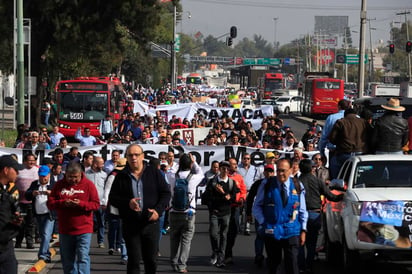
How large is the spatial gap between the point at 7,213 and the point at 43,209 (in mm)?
5705

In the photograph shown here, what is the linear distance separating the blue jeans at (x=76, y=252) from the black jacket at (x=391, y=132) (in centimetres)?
601

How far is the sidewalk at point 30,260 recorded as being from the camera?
1356cm

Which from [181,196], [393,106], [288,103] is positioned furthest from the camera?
[288,103]

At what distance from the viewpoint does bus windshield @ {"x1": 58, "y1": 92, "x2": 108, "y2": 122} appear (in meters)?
41.7

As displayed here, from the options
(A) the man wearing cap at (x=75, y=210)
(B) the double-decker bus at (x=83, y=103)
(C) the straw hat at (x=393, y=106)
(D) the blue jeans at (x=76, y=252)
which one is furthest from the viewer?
(B) the double-decker bus at (x=83, y=103)

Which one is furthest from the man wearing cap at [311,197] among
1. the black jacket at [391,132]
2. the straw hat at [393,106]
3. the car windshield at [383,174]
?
the straw hat at [393,106]

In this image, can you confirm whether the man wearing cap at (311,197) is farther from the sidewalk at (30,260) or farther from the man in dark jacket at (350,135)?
the sidewalk at (30,260)

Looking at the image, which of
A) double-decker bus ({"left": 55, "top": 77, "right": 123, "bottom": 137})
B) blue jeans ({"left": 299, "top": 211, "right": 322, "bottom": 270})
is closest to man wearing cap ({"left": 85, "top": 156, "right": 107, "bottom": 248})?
blue jeans ({"left": 299, "top": 211, "right": 322, "bottom": 270})

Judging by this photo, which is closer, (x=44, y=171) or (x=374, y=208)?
(x=374, y=208)

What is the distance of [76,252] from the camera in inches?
443

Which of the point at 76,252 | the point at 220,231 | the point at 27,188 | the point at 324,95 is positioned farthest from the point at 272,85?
the point at 76,252

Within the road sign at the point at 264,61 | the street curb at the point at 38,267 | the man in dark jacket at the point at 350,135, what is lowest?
the street curb at the point at 38,267

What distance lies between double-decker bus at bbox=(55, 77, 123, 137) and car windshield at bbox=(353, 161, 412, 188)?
2921 cm

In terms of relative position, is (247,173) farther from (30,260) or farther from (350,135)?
(30,260)
